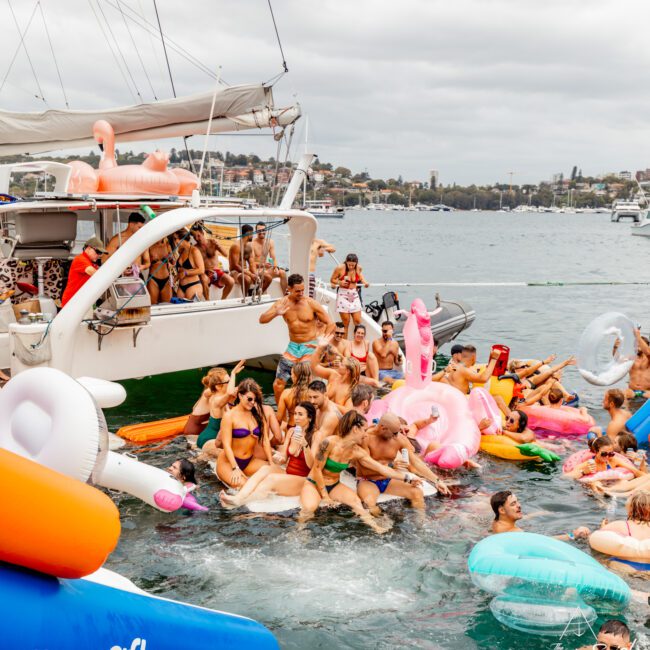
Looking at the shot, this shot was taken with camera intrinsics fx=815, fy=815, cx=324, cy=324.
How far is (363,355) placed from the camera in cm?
1213

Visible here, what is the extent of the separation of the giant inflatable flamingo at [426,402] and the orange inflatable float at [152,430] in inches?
99.9

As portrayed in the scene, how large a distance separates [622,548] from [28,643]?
514 cm

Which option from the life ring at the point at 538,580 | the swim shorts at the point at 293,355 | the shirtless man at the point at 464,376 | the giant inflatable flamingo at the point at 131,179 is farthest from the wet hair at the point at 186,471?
the giant inflatable flamingo at the point at 131,179

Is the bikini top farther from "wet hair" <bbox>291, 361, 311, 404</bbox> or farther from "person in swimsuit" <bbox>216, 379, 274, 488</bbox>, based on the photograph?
"wet hair" <bbox>291, 361, 311, 404</bbox>

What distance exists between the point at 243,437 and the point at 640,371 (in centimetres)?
707

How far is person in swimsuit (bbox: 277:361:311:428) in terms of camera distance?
8.82 metres

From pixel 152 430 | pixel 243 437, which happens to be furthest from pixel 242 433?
pixel 152 430

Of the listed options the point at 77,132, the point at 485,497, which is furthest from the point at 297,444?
the point at 77,132

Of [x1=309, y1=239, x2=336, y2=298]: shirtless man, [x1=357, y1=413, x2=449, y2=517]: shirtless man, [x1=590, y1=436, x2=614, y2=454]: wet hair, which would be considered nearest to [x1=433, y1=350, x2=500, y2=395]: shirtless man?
[x1=590, y1=436, x2=614, y2=454]: wet hair

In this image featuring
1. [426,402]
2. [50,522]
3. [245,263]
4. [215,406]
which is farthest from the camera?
[245,263]

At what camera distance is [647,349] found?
40.7 ft

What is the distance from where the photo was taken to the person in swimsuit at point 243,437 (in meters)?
8.30

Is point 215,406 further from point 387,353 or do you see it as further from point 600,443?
point 387,353

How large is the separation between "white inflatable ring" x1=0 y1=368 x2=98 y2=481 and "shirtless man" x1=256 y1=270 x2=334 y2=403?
6.68m
